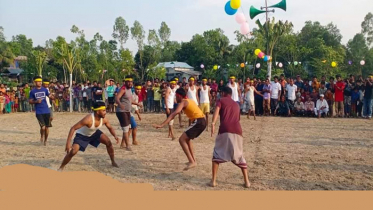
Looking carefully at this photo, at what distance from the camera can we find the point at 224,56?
41.5 metres

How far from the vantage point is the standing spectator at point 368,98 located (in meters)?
14.8

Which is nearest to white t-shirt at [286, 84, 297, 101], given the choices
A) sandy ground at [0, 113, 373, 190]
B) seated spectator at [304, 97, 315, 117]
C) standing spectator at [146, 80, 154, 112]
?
seated spectator at [304, 97, 315, 117]

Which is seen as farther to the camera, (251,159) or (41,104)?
(41,104)

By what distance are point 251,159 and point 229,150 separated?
2165mm

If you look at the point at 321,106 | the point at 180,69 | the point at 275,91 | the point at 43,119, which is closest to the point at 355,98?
the point at 321,106

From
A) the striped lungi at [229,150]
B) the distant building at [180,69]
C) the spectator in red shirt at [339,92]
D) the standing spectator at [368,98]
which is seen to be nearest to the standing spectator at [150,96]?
the spectator in red shirt at [339,92]

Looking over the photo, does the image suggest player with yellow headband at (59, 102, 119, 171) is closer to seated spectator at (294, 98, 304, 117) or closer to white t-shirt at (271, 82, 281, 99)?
white t-shirt at (271, 82, 281, 99)

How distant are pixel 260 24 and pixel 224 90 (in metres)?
25.5

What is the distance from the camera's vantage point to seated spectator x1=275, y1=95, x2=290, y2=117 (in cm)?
1632

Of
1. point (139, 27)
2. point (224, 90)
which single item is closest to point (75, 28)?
point (139, 27)

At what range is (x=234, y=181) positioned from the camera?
19.4 ft

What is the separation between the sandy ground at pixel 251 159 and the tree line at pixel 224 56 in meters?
19.7

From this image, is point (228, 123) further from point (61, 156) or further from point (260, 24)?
point (260, 24)

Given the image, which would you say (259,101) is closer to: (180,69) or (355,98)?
(355,98)
